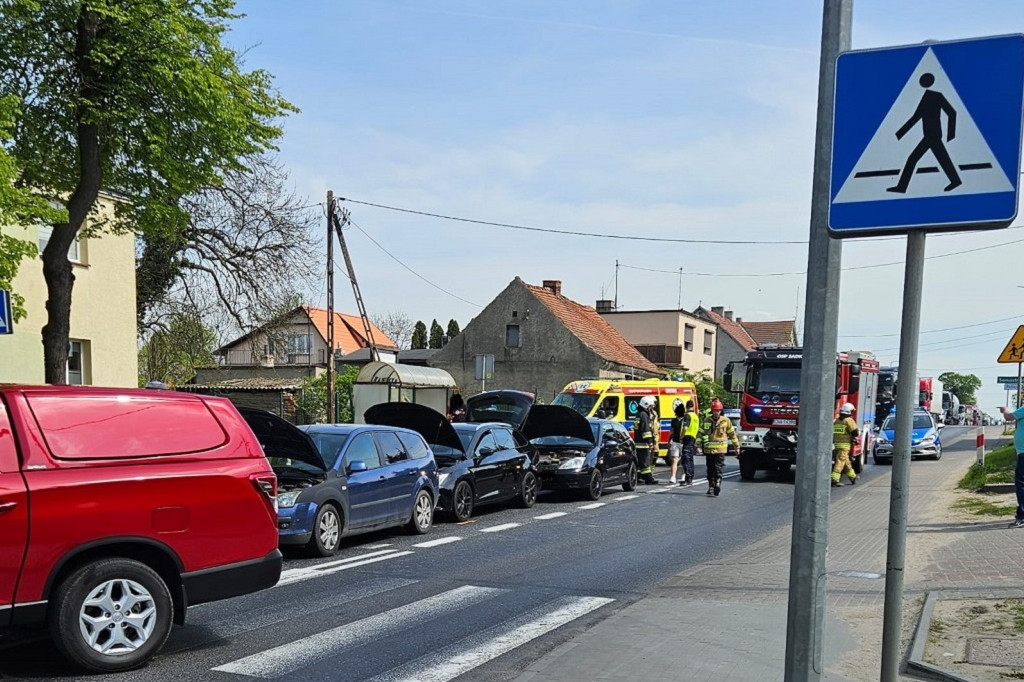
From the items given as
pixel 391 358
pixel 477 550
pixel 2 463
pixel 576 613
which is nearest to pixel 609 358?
pixel 391 358

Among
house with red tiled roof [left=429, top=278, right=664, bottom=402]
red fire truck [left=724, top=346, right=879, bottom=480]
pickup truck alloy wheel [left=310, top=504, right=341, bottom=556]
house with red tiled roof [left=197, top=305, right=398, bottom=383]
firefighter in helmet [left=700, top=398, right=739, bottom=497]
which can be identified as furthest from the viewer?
house with red tiled roof [left=429, top=278, right=664, bottom=402]

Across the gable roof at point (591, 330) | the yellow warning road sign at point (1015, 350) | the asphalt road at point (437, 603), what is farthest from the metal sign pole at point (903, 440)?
the gable roof at point (591, 330)

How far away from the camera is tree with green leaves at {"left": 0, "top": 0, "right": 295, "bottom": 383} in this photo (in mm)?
15180

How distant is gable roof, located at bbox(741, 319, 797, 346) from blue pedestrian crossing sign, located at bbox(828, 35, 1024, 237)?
3042 inches

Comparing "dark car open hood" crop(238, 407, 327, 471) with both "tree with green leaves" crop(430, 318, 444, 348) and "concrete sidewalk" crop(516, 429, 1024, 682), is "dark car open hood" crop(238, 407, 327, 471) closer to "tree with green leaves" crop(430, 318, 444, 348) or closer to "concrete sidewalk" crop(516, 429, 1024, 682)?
"concrete sidewalk" crop(516, 429, 1024, 682)

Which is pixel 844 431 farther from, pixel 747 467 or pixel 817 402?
pixel 817 402

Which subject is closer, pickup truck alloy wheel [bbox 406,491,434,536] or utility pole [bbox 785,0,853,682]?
utility pole [bbox 785,0,853,682]

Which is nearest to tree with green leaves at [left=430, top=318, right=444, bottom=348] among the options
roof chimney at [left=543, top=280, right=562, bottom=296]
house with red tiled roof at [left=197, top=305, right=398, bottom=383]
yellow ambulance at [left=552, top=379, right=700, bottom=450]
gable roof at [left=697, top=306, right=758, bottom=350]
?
house with red tiled roof at [left=197, top=305, right=398, bottom=383]

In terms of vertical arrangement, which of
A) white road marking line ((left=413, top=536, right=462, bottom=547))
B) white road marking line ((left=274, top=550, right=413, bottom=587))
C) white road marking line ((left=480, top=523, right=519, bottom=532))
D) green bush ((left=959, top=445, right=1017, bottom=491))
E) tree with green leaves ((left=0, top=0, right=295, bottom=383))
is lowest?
white road marking line ((left=480, top=523, right=519, bottom=532))

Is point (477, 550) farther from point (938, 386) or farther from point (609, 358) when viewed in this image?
point (938, 386)

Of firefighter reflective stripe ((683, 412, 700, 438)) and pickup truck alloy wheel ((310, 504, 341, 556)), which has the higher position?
firefighter reflective stripe ((683, 412, 700, 438))

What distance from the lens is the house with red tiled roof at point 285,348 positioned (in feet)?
103

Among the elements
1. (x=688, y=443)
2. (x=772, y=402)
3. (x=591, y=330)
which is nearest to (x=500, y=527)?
(x=688, y=443)

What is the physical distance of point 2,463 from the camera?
5.91 metres
